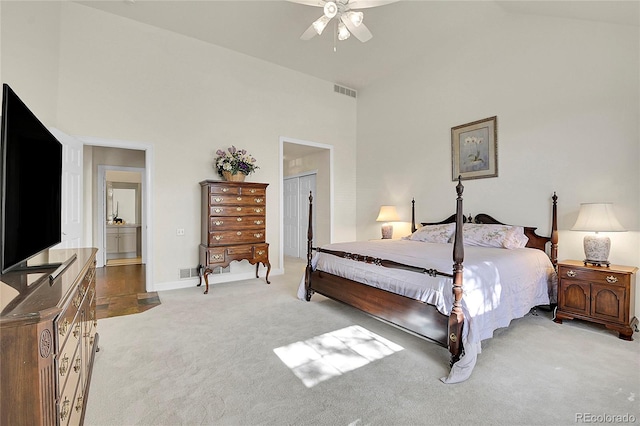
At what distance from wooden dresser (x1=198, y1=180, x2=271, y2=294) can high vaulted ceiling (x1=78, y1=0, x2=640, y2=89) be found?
2266mm

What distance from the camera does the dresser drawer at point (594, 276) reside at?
2.73 m

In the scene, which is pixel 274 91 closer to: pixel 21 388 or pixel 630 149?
pixel 630 149

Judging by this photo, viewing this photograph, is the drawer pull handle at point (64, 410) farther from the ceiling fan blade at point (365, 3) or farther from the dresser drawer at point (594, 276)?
the dresser drawer at point (594, 276)

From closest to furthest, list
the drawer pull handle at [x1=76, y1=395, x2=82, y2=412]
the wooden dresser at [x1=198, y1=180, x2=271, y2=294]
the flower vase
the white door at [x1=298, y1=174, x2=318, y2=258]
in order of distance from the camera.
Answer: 1. the drawer pull handle at [x1=76, y1=395, x2=82, y2=412]
2. the wooden dresser at [x1=198, y1=180, x2=271, y2=294]
3. the flower vase
4. the white door at [x1=298, y1=174, x2=318, y2=258]

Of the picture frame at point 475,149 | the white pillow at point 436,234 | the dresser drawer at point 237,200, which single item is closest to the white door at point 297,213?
the dresser drawer at point 237,200

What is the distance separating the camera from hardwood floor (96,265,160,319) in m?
3.51

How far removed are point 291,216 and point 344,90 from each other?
3292mm

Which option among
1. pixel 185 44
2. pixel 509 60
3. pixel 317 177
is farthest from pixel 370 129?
pixel 185 44

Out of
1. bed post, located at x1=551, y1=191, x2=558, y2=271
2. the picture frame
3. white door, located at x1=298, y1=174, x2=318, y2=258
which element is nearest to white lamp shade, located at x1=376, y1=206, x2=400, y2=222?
the picture frame

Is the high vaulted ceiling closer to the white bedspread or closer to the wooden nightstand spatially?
the wooden nightstand

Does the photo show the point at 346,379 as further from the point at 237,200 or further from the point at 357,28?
the point at 357,28

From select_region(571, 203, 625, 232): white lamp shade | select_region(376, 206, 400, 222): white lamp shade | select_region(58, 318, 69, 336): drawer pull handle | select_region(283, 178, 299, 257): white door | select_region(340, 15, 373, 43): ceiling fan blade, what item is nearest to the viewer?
select_region(58, 318, 69, 336): drawer pull handle

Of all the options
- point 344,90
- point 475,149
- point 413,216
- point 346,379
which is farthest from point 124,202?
point 475,149

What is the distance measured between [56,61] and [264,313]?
13.1 feet
